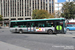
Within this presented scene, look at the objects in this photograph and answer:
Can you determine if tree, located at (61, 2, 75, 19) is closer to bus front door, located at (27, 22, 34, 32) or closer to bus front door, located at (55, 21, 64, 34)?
bus front door, located at (55, 21, 64, 34)

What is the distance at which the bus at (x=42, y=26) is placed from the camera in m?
13.0

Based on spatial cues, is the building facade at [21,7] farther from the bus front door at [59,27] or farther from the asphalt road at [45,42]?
the asphalt road at [45,42]

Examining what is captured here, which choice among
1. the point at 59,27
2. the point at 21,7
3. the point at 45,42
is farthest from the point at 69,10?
the point at 21,7

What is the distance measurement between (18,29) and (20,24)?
3.69 feet

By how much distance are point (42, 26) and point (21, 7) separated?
135 ft

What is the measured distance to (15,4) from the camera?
51938mm

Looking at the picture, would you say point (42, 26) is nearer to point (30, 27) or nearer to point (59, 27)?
point (30, 27)

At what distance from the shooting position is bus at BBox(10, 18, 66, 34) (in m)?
13.0

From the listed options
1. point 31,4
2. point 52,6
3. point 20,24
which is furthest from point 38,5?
point 20,24

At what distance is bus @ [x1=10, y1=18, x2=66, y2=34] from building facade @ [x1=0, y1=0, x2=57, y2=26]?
34.7 metres

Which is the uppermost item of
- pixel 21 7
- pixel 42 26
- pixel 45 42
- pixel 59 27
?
pixel 21 7

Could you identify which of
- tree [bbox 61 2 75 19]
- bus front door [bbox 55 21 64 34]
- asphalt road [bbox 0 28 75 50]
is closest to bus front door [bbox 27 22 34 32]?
bus front door [bbox 55 21 64 34]

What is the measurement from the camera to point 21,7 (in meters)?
51.2

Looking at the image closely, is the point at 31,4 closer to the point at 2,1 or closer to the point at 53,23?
the point at 2,1
